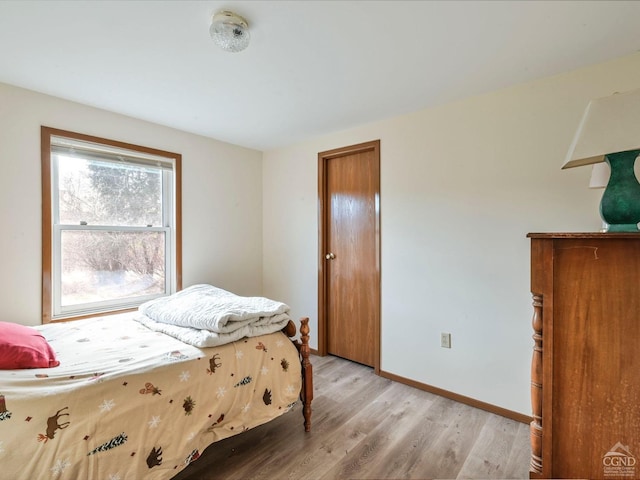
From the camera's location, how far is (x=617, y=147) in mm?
1003

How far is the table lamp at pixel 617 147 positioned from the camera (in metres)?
0.99

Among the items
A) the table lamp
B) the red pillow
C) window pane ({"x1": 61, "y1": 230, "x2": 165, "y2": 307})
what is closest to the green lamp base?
the table lamp

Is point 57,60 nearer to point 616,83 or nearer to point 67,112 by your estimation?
point 67,112

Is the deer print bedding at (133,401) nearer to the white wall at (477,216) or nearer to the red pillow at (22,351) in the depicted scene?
the red pillow at (22,351)

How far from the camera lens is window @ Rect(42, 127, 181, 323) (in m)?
2.28

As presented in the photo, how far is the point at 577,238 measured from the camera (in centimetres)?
94

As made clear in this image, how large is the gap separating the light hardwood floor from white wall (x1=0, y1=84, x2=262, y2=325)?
1.66 meters

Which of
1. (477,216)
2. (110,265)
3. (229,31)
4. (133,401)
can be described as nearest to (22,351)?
(133,401)

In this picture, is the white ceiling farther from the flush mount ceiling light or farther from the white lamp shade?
the white lamp shade

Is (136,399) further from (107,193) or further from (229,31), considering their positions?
(107,193)

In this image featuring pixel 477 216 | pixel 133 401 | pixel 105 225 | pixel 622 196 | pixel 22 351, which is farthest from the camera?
pixel 105 225

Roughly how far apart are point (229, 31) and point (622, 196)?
68.7 inches

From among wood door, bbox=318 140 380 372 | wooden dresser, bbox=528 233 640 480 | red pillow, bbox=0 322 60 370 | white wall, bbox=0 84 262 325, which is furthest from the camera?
wood door, bbox=318 140 380 372

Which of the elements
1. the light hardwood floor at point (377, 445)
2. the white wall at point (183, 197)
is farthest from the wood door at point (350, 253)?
the white wall at point (183, 197)
